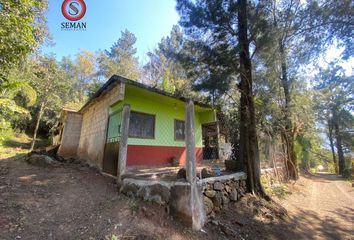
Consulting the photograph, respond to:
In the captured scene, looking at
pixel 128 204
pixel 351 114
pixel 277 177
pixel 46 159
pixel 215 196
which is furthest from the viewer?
pixel 351 114

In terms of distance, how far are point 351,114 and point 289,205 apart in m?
20.9

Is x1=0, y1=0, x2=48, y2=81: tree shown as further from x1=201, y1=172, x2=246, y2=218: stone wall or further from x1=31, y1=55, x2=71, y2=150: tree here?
x1=31, y1=55, x2=71, y2=150: tree

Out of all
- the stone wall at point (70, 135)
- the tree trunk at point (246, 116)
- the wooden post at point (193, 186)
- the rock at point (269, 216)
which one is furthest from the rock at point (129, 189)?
the stone wall at point (70, 135)

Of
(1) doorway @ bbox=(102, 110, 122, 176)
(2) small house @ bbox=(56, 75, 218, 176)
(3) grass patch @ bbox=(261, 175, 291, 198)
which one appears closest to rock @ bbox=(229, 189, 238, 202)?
(3) grass patch @ bbox=(261, 175, 291, 198)

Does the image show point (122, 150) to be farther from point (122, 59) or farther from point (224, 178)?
point (122, 59)

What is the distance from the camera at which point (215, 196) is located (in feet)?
16.6

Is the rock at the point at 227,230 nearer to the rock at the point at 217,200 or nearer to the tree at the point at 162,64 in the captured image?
the rock at the point at 217,200

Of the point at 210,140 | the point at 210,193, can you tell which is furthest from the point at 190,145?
the point at 210,140

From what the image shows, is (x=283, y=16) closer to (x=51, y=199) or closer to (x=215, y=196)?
(x=215, y=196)

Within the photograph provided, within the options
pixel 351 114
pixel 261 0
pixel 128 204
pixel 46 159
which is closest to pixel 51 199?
pixel 128 204

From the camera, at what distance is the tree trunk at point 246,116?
263 inches

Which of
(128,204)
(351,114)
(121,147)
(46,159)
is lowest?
(128,204)

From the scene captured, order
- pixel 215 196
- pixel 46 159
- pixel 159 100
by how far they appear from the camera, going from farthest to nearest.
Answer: pixel 159 100 < pixel 46 159 < pixel 215 196

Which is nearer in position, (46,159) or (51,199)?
(51,199)
